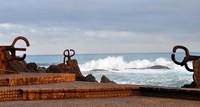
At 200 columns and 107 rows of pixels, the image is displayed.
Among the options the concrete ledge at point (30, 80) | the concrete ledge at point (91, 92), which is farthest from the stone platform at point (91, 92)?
the concrete ledge at point (30, 80)

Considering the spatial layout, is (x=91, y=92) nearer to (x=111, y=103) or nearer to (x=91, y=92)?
(x=91, y=92)

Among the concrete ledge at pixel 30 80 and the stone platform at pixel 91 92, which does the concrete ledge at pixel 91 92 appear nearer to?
the stone platform at pixel 91 92

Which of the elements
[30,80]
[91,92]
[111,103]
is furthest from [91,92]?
[30,80]

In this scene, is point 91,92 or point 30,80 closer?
point 91,92

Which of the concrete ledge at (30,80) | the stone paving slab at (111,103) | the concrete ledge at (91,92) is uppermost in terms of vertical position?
the concrete ledge at (30,80)

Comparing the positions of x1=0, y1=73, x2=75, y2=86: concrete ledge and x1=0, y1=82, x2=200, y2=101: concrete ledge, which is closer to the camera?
x1=0, y1=82, x2=200, y2=101: concrete ledge

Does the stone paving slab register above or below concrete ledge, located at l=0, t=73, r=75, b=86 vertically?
below

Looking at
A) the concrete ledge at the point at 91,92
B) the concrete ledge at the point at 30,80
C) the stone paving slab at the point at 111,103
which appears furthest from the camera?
the concrete ledge at the point at 30,80

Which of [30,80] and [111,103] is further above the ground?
[30,80]

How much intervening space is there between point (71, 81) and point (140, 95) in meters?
3.01

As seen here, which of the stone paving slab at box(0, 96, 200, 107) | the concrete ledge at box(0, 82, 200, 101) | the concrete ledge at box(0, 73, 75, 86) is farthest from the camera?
the concrete ledge at box(0, 73, 75, 86)

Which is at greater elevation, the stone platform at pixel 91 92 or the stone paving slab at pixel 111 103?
the stone platform at pixel 91 92

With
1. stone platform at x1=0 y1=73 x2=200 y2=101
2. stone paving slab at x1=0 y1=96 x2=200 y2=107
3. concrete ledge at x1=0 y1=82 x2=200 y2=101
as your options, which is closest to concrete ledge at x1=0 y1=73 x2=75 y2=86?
stone platform at x1=0 y1=73 x2=200 y2=101

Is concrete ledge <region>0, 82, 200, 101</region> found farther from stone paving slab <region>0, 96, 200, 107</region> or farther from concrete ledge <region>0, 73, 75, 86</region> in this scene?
concrete ledge <region>0, 73, 75, 86</region>
